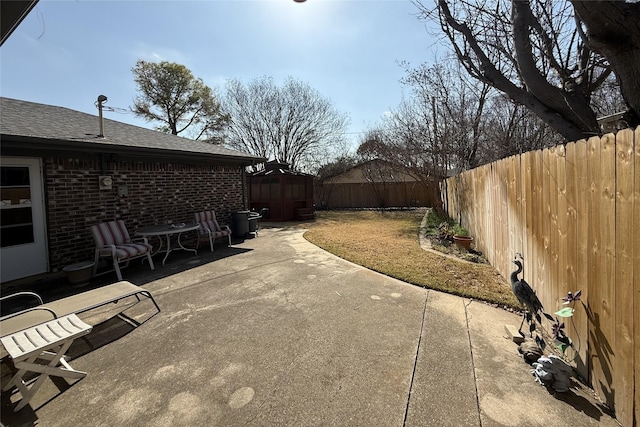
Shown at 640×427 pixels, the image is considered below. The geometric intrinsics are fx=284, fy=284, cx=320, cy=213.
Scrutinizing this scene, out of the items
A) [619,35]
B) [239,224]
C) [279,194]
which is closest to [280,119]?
[279,194]

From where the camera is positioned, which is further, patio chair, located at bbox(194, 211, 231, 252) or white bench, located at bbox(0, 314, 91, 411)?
patio chair, located at bbox(194, 211, 231, 252)

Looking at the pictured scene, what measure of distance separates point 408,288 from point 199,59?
10458 mm

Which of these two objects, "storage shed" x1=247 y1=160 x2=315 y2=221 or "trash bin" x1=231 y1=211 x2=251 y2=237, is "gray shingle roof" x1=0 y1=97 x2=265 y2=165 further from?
"storage shed" x1=247 y1=160 x2=315 y2=221

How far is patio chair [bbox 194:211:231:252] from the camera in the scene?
23.9 feet

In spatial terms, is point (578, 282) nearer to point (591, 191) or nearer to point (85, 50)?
point (591, 191)

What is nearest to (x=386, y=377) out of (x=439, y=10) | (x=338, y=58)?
(x=439, y=10)

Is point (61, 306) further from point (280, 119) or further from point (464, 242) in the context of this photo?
point (280, 119)

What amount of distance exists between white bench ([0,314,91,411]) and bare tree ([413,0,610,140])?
6303 millimetres

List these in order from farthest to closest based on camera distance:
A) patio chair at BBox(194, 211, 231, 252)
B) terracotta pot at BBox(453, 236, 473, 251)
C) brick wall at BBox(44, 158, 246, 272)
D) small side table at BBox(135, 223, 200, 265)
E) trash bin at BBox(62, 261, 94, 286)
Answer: patio chair at BBox(194, 211, 231, 252)
terracotta pot at BBox(453, 236, 473, 251)
small side table at BBox(135, 223, 200, 265)
brick wall at BBox(44, 158, 246, 272)
trash bin at BBox(62, 261, 94, 286)

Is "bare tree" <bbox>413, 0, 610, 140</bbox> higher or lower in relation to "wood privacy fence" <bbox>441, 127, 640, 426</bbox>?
higher

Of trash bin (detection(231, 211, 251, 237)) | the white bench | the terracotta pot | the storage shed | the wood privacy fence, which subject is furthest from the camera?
the storage shed

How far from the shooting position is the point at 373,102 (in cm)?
1575

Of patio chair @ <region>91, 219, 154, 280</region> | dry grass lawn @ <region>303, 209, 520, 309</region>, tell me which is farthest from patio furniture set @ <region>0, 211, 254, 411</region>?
dry grass lawn @ <region>303, 209, 520, 309</region>

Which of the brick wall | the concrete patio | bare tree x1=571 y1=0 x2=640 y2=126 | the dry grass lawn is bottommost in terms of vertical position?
the concrete patio
